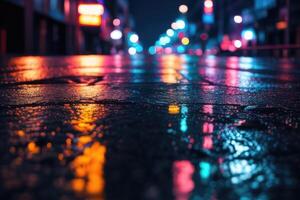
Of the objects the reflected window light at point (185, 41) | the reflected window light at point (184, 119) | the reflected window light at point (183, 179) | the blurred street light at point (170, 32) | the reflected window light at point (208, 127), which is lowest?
the reflected window light at point (183, 179)

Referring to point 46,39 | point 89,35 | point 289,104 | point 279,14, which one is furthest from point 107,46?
point 289,104

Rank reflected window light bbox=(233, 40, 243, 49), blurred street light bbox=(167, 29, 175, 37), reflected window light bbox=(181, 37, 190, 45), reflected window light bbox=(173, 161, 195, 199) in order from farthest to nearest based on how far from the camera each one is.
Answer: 1. blurred street light bbox=(167, 29, 175, 37)
2. reflected window light bbox=(181, 37, 190, 45)
3. reflected window light bbox=(233, 40, 243, 49)
4. reflected window light bbox=(173, 161, 195, 199)

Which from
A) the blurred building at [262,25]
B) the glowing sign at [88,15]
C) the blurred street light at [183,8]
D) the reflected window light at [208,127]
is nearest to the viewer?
the reflected window light at [208,127]

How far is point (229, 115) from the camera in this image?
235 centimetres

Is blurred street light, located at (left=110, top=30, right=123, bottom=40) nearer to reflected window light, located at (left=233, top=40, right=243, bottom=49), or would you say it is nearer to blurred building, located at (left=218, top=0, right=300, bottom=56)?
blurred building, located at (left=218, top=0, right=300, bottom=56)

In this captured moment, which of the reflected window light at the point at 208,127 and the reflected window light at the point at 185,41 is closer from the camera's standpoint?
the reflected window light at the point at 208,127

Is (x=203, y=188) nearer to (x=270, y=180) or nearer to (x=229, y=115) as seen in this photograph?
(x=270, y=180)

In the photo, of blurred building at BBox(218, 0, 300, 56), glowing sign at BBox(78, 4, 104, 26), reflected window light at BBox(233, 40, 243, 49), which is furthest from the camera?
reflected window light at BBox(233, 40, 243, 49)

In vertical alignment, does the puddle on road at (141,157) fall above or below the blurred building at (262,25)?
below

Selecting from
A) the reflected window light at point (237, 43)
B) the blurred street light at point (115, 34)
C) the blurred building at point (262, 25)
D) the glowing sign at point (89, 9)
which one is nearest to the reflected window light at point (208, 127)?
the blurred building at point (262, 25)

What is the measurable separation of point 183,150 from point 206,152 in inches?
2.7

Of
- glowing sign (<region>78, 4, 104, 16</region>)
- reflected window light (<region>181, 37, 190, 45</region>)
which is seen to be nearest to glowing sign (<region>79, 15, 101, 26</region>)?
glowing sign (<region>78, 4, 104, 16</region>)

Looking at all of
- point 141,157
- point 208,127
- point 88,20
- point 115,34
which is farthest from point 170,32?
point 141,157

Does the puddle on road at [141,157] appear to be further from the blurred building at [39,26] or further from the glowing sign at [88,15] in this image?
the glowing sign at [88,15]
